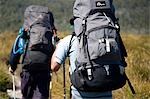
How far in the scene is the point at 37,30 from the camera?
305 inches

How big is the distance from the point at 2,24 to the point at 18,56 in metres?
83.6

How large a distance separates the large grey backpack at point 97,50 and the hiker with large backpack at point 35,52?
210cm

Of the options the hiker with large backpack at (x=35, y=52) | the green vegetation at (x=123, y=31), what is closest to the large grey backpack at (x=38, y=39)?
the hiker with large backpack at (x=35, y=52)

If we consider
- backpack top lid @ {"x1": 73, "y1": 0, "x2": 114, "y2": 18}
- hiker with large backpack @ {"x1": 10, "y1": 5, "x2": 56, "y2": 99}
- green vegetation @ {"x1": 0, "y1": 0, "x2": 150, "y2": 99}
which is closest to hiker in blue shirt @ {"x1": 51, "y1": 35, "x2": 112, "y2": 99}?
backpack top lid @ {"x1": 73, "y1": 0, "x2": 114, "y2": 18}

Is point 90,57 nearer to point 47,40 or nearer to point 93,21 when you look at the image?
point 93,21

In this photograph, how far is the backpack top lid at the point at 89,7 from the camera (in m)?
5.64

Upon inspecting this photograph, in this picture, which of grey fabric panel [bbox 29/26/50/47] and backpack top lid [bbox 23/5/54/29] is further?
backpack top lid [bbox 23/5/54/29]

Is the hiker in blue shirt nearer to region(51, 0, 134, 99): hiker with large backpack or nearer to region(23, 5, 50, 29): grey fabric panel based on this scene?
region(51, 0, 134, 99): hiker with large backpack

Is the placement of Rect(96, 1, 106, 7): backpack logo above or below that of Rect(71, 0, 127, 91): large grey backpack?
above

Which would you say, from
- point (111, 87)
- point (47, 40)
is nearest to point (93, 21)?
point (111, 87)

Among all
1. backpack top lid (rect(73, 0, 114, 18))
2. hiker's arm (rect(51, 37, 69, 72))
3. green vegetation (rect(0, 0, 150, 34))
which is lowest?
green vegetation (rect(0, 0, 150, 34))

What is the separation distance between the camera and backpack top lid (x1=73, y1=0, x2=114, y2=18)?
18.5 feet

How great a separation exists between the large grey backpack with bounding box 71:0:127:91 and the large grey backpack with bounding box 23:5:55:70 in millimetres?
2065

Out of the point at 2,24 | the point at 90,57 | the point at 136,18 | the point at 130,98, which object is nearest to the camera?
the point at 90,57
